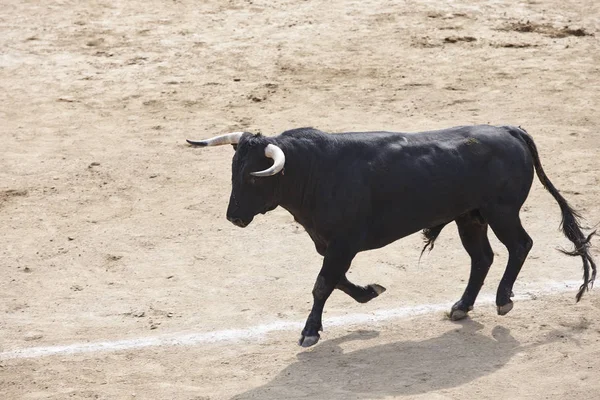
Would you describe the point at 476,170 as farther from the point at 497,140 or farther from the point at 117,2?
the point at 117,2

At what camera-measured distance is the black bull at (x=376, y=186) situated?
895cm

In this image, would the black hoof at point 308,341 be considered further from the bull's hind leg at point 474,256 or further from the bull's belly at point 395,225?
the bull's hind leg at point 474,256

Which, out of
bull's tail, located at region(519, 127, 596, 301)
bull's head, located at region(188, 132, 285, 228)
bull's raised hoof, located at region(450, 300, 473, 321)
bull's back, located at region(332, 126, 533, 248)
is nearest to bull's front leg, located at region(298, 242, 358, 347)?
bull's back, located at region(332, 126, 533, 248)

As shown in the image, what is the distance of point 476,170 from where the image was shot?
9.20m

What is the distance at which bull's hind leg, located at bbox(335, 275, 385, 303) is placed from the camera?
31.0ft

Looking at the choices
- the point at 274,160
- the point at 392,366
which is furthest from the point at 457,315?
the point at 274,160

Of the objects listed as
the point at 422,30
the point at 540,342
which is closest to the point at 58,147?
the point at 422,30

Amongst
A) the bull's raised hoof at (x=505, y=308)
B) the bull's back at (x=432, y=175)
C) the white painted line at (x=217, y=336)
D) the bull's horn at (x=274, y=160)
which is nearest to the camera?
the bull's horn at (x=274, y=160)

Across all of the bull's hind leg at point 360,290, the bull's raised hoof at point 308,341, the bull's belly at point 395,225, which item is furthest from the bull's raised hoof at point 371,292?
the bull's raised hoof at point 308,341

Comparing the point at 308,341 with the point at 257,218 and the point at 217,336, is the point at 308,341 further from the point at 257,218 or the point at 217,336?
the point at 257,218

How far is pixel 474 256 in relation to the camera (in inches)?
380

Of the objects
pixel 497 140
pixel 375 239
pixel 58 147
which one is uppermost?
pixel 497 140

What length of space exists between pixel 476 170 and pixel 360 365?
1680 millimetres

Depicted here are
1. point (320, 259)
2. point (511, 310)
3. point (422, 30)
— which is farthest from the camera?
point (422, 30)
